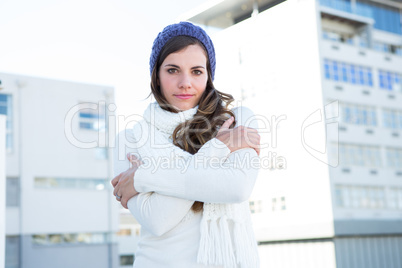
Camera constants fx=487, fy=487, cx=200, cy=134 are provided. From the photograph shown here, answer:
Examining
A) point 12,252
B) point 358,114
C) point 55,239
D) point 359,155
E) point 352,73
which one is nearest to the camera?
point 12,252

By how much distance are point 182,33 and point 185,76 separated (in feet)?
0.45

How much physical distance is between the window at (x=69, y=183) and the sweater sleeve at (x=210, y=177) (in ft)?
66.5

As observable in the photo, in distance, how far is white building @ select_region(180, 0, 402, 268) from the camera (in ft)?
85.9

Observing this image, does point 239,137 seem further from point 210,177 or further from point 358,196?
point 358,196

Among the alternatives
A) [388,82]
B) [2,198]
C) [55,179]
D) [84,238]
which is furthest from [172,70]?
[388,82]

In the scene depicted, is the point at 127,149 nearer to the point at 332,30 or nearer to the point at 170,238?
the point at 170,238

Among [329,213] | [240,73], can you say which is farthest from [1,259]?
[240,73]

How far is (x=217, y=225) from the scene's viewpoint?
Result: 4.19ft

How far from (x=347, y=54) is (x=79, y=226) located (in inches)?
678

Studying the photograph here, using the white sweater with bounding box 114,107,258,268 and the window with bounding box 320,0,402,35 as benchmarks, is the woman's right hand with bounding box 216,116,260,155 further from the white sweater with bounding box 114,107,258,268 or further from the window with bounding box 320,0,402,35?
the window with bounding box 320,0,402,35

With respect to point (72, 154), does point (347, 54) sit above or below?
above

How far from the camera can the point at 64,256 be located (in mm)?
20844

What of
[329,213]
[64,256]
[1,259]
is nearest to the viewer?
[1,259]

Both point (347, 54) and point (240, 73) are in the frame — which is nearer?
point (347, 54)
